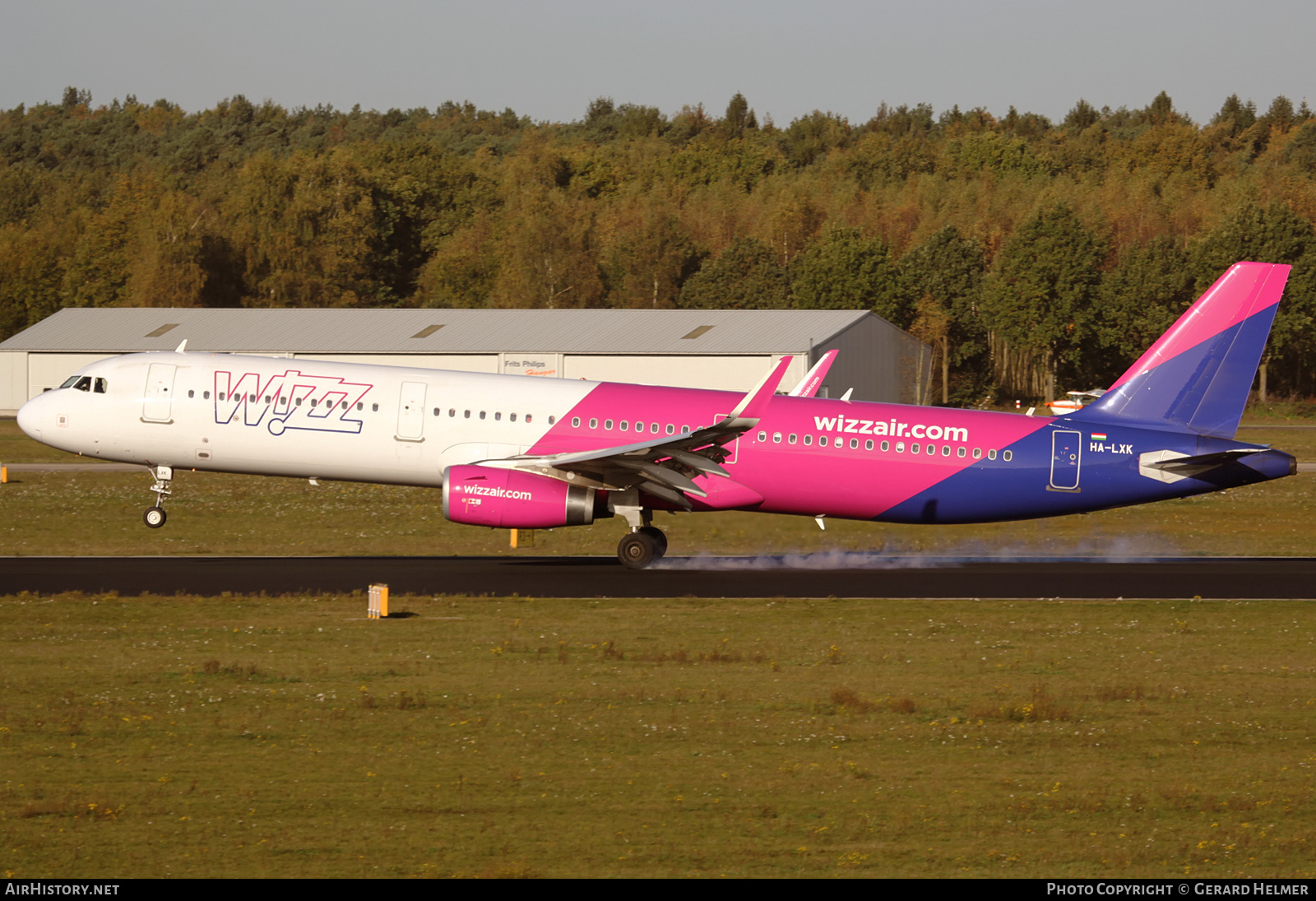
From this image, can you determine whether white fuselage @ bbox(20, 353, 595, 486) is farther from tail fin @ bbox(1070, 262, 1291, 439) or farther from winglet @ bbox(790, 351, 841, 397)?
tail fin @ bbox(1070, 262, 1291, 439)

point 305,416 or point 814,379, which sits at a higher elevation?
point 814,379

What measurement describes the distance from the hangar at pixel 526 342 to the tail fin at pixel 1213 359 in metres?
47.6

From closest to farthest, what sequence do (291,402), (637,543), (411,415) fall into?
(411,415) < (291,402) < (637,543)

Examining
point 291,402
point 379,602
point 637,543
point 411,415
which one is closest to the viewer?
point 379,602

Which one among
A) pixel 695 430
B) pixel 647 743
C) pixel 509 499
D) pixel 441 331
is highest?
pixel 441 331

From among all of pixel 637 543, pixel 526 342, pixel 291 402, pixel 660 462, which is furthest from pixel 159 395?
pixel 526 342

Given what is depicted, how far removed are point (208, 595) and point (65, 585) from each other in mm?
3343

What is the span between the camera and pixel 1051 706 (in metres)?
17.4

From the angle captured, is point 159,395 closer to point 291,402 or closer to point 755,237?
point 291,402

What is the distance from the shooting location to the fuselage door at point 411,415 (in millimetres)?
30688

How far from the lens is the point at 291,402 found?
30922mm

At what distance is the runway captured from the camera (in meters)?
27.6

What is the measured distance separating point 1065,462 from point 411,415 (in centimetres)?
1489

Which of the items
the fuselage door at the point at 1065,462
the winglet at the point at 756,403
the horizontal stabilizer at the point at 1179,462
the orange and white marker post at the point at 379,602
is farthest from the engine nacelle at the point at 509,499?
the horizontal stabilizer at the point at 1179,462
